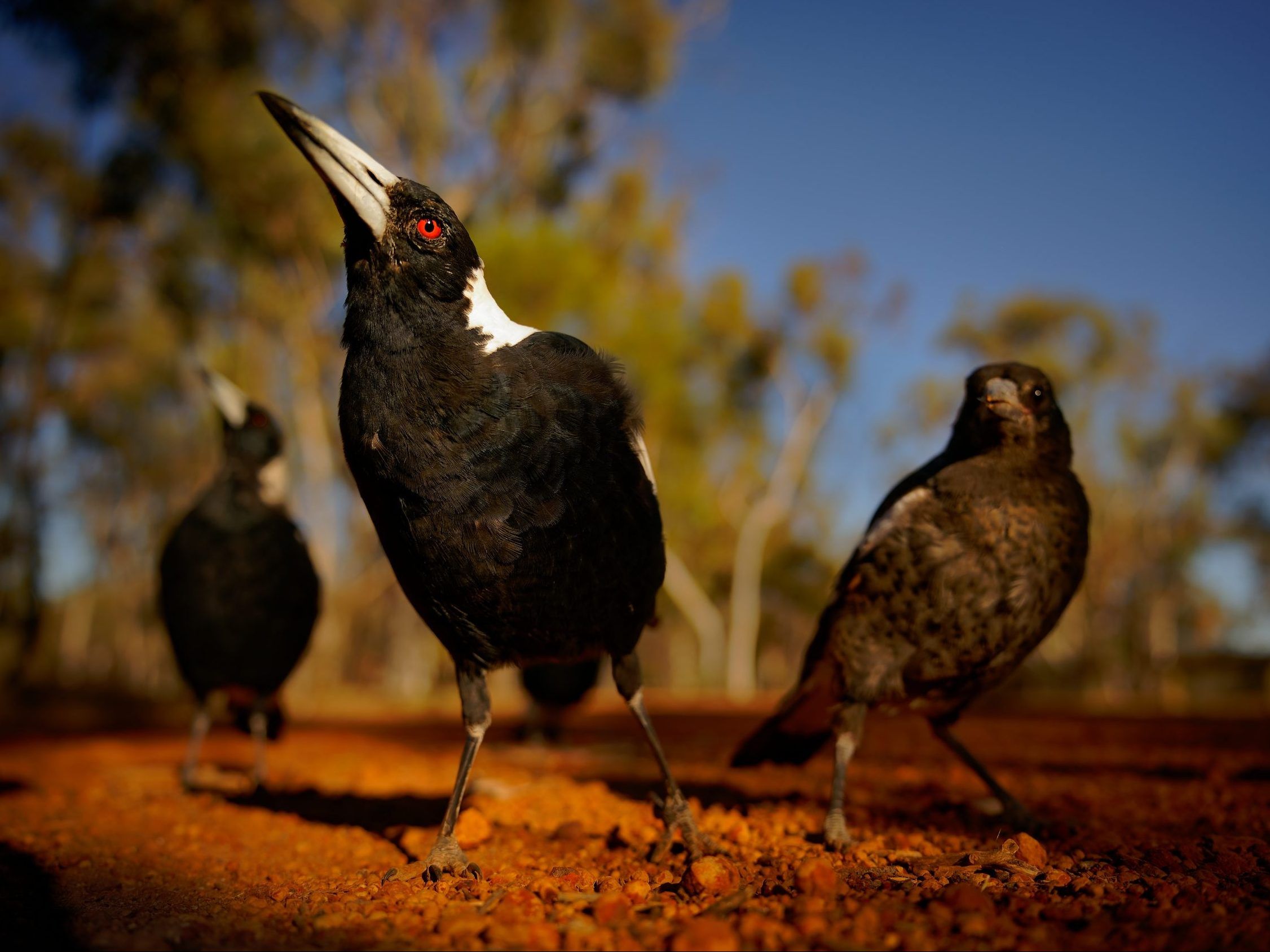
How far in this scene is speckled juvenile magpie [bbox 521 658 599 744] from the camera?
291 inches

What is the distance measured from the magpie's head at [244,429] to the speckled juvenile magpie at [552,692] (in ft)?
9.18

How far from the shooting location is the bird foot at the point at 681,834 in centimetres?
275

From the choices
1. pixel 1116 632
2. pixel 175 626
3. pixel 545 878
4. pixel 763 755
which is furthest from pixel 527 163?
pixel 1116 632

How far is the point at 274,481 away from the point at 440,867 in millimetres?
3474

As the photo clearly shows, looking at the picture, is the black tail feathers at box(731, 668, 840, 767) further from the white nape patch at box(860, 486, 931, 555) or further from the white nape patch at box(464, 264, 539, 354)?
the white nape patch at box(464, 264, 539, 354)

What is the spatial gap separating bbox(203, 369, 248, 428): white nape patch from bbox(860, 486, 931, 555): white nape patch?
151 inches

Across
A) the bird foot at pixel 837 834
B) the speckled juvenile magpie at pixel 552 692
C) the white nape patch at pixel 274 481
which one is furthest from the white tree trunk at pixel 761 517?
the bird foot at pixel 837 834

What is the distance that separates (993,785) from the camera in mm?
3307

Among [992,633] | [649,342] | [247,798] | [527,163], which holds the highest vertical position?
[527,163]

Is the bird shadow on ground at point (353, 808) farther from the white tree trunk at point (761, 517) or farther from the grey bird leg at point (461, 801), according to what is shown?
the white tree trunk at point (761, 517)

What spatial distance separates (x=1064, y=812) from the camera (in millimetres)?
3557

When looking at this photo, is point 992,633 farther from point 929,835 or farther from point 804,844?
point 804,844

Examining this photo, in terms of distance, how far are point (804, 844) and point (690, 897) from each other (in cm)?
91

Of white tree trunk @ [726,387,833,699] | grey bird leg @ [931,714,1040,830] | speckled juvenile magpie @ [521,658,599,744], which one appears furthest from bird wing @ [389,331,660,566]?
white tree trunk @ [726,387,833,699]
